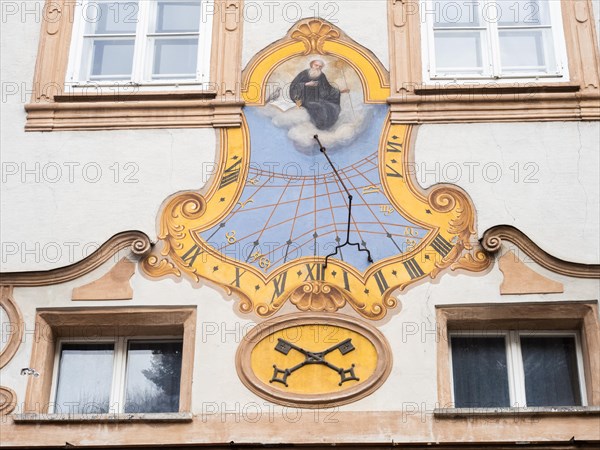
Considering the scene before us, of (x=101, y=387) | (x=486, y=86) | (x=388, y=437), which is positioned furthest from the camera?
(x=486, y=86)

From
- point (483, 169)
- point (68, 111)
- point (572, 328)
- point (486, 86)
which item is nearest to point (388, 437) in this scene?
point (572, 328)

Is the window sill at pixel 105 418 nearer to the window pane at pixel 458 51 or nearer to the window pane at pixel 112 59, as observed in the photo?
the window pane at pixel 112 59

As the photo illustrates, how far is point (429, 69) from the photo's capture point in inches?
468

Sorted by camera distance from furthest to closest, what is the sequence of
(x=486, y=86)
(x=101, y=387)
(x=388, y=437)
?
(x=486, y=86)
(x=101, y=387)
(x=388, y=437)

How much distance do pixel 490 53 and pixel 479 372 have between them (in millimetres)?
3028

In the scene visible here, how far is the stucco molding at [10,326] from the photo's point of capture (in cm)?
1063

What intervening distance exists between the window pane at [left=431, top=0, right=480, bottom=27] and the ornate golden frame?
128cm

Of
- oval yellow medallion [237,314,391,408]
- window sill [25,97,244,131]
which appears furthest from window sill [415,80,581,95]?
oval yellow medallion [237,314,391,408]

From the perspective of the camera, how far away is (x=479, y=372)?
416 inches

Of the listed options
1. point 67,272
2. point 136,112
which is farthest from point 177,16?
point 67,272

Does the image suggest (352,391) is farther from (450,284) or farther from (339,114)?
(339,114)

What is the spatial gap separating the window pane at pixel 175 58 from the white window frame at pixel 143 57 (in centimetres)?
6

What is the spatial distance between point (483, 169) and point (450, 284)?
111 cm

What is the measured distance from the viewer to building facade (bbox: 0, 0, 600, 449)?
10.3 meters
